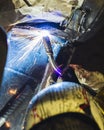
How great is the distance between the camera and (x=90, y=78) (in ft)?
11.8

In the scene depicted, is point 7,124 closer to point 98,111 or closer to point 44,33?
point 98,111

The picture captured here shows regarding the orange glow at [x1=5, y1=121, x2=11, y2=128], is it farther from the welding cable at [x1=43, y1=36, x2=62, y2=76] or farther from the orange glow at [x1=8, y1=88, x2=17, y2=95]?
the welding cable at [x1=43, y1=36, x2=62, y2=76]

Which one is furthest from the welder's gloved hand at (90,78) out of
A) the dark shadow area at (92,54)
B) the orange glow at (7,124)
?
the orange glow at (7,124)

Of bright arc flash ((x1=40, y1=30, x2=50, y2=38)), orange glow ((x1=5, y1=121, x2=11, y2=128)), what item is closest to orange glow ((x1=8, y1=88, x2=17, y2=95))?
orange glow ((x1=5, y1=121, x2=11, y2=128))

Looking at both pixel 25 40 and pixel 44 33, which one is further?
pixel 44 33

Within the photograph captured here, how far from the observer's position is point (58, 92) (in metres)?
2.63

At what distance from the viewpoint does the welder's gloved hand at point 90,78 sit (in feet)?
11.4

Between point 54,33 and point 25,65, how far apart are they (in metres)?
0.92

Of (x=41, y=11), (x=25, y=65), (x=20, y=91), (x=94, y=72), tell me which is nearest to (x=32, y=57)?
(x=25, y=65)

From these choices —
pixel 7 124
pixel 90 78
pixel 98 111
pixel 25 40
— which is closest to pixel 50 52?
pixel 25 40

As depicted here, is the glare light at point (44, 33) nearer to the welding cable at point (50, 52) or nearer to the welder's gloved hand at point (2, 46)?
the welding cable at point (50, 52)

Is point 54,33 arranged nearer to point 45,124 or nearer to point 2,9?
point 2,9

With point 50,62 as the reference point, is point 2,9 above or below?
below

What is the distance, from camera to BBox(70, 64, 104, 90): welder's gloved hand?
3.49 metres
